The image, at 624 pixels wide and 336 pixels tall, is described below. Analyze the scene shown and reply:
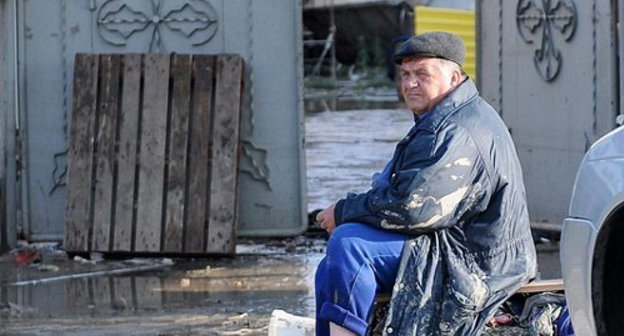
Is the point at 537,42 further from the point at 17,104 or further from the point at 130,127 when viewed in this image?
the point at 17,104

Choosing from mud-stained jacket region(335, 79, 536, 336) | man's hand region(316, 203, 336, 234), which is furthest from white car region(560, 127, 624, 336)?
man's hand region(316, 203, 336, 234)

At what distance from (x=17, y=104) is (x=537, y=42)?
11.8 feet

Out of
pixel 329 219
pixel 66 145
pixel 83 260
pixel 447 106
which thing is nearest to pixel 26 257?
pixel 83 260

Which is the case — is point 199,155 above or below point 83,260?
above

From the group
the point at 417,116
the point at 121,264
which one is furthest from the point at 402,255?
the point at 121,264

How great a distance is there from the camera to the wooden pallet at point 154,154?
9.18 meters

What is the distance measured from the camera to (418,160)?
204 inches

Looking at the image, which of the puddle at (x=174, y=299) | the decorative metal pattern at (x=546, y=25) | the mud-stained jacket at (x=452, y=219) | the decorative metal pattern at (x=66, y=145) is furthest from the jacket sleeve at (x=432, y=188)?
the decorative metal pattern at (x=66, y=145)

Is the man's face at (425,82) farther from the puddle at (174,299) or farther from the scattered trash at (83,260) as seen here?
the scattered trash at (83,260)

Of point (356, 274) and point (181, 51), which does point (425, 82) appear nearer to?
point (356, 274)

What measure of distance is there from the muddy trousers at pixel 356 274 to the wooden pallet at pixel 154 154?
13.1 ft

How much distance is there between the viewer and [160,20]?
960 cm

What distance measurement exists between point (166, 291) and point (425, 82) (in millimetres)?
3439

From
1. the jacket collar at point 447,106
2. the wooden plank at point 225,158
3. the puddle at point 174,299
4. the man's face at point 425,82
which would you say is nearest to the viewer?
the jacket collar at point 447,106
